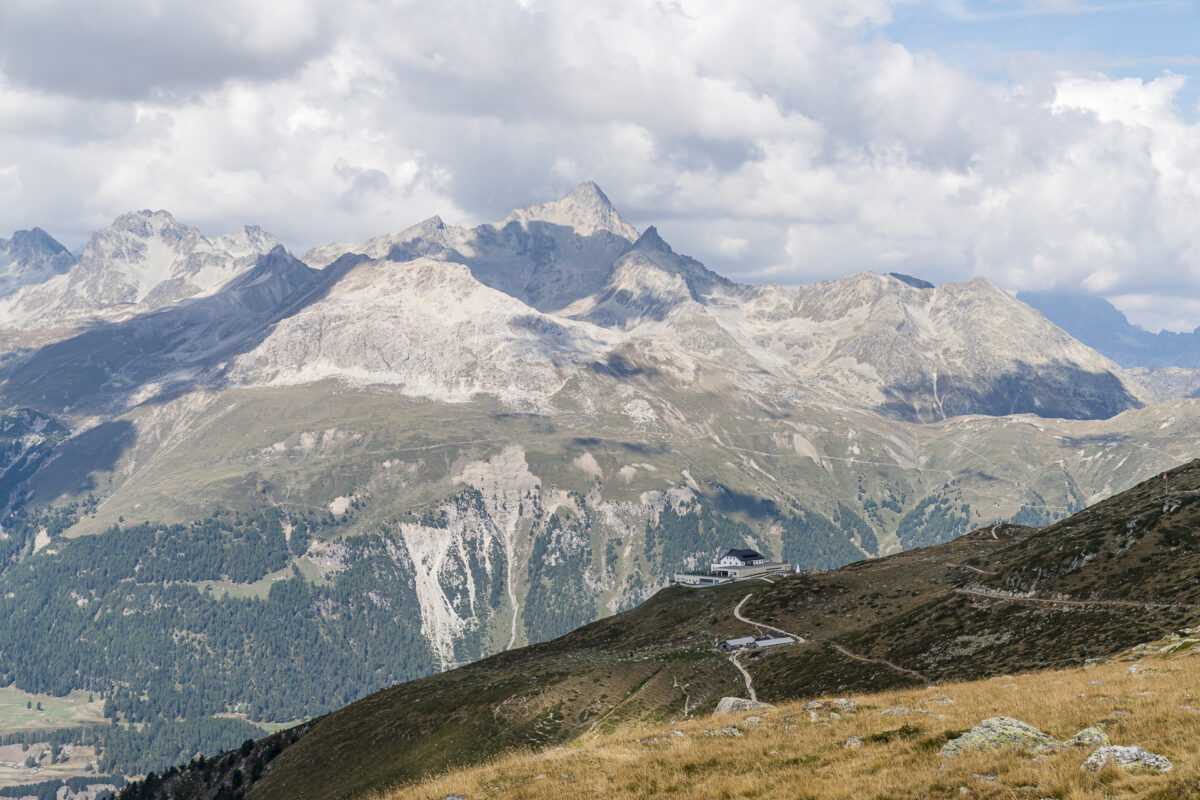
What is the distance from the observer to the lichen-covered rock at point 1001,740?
29406mm

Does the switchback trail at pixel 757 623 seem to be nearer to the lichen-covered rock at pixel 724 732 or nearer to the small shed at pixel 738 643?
the small shed at pixel 738 643

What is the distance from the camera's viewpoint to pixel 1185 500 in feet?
347

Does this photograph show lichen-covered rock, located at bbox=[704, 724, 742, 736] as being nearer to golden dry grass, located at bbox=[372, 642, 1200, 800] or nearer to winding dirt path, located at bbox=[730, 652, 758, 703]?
golden dry grass, located at bbox=[372, 642, 1200, 800]

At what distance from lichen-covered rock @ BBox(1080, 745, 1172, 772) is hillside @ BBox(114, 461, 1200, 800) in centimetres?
4842

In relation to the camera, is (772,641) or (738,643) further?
(738,643)

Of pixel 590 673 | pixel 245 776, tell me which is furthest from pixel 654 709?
pixel 245 776

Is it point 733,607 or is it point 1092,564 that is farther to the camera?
point 733,607

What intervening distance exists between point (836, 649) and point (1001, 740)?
75982 mm

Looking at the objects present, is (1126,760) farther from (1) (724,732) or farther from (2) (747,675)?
(2) (747,675)

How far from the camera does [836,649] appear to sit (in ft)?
338

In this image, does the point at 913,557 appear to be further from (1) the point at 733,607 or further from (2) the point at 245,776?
(2) the point at 245,776

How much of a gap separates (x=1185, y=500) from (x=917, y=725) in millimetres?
89832

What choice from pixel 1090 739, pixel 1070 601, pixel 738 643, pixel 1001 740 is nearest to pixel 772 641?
pixel 738 643

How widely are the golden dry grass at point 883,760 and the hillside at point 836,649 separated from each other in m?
36.0
